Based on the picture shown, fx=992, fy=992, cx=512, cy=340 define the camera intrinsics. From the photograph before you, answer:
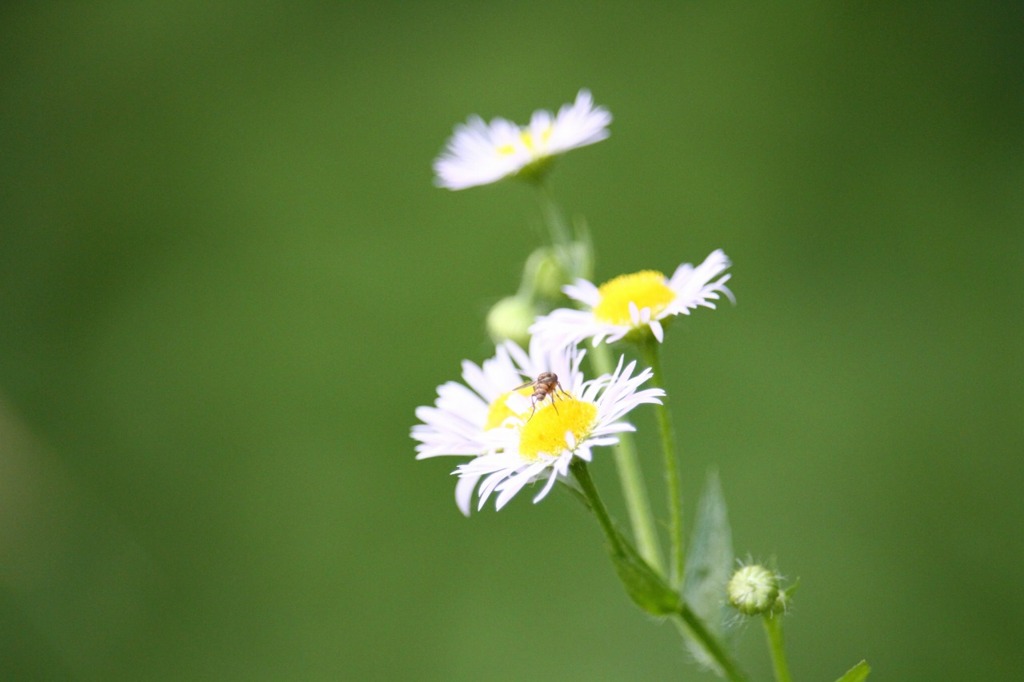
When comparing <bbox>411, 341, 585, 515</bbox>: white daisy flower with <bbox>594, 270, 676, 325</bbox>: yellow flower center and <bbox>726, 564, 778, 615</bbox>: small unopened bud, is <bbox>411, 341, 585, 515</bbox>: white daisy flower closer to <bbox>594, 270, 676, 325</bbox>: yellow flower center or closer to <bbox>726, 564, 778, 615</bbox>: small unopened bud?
<bbox>594, 270, 676, 325</bbox>: yellow flower center

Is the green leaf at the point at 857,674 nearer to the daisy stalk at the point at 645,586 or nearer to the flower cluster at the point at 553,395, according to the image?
the daisy stalk at the point at 645,586

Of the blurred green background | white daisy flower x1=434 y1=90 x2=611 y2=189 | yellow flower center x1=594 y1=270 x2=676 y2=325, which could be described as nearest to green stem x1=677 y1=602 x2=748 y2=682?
yellow flower center x1=594 y1=270 x2=676 y2=325

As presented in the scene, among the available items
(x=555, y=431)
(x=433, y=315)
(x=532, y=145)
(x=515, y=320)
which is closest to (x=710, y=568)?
(x=555, y=431)

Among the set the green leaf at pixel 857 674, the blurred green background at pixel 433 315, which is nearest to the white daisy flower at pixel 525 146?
the green leaf at pixel 857 674

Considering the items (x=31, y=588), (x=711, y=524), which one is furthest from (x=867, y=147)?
(x=31, y=588)

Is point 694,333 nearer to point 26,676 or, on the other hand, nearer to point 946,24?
point 946,24

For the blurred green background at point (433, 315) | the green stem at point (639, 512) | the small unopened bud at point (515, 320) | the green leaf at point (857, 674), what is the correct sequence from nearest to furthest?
the green leaf at point (857, 674) < the green stem at point (639, 512) < the small unopened bud at point (515, 320) < the blurred green background at point (433, 315)

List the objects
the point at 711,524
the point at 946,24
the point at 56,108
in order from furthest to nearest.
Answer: the point at 56,108 < the point at 946,24 < the point at 711,524
